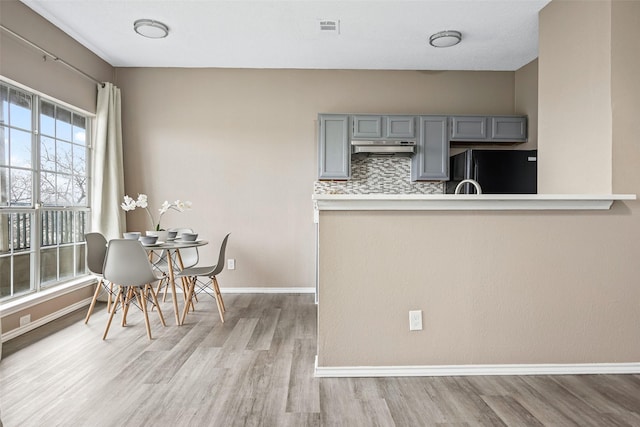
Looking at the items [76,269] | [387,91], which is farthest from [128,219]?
[387,91]

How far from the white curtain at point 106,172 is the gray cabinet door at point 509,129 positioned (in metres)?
4.11

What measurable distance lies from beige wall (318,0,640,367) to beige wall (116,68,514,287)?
2249 millimetres

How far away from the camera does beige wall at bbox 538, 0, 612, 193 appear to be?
2400 mm

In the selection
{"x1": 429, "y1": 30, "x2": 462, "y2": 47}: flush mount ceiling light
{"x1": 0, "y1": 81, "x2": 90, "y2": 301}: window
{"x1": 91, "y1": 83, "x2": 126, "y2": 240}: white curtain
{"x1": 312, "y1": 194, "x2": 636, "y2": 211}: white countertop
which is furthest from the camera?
{"x1": 91, "y1": 83, "x2": 126, "y2": 240}: white curtain

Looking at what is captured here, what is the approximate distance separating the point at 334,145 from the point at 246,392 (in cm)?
283

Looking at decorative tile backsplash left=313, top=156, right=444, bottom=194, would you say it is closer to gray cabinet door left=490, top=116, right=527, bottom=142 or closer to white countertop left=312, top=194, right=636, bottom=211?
gray cabinet door left=490, top=116, right=527, bottom=142

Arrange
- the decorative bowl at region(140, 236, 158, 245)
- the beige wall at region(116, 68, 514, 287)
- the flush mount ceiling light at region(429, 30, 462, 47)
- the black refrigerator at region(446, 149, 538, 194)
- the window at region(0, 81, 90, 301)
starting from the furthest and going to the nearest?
1. the beige wall at region(116, 68, 514, 287)
2. the black refrigerator at region(446, 149, 538, 194)
3. the flush mount ceiling light at region(429, 30, 462, 47)
4. the decorative bowl at region(140, 236, 158, 245)
5. the window at region(0, 81, 90, 301)

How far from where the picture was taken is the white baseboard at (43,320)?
9.43 feet

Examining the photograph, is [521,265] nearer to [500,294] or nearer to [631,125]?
[500,294]

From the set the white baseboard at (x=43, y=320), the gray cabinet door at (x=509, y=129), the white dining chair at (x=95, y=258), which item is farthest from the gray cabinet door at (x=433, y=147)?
the white baseboard at (x=43, y=320)

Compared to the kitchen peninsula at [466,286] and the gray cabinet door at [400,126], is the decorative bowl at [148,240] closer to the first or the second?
the kitchen peninsula at [466,286]

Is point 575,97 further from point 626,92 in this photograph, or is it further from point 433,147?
point 433,147

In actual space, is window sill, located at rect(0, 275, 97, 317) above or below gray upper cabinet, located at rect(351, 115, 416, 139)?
below

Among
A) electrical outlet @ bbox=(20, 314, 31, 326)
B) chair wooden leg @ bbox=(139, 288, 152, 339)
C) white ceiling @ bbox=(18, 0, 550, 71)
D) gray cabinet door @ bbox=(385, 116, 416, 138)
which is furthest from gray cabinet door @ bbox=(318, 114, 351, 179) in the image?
electrical outlet @ bbox=(20, 314, 31, 326)
